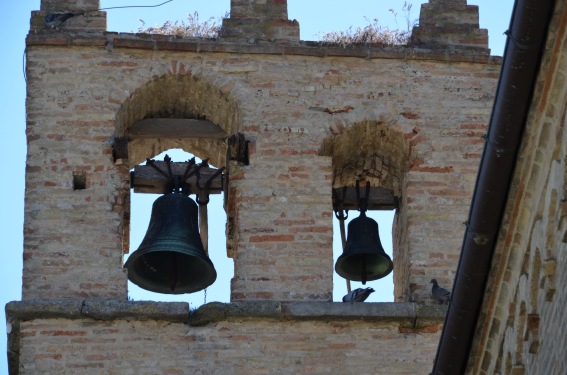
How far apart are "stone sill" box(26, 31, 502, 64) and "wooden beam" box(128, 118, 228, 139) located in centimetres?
54

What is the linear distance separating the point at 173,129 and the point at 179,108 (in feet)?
0.82

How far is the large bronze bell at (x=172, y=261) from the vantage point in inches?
621

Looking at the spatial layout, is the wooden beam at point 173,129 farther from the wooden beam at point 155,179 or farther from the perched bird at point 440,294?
the perched bird at point 440,294

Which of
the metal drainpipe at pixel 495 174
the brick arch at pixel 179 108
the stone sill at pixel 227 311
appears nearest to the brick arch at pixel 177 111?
the brick arch at pixel 179 108

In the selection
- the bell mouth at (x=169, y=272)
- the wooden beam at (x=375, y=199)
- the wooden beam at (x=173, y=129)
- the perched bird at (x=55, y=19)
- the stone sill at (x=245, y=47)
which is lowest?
the bell mouth at (x=169, y=272)

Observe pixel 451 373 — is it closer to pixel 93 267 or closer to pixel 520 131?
pixel 520 131

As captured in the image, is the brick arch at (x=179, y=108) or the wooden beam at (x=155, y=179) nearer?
the brick arch at (x=179, y=108)

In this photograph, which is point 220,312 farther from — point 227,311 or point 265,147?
point 265,147

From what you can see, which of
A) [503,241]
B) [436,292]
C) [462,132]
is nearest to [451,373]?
[503,241]

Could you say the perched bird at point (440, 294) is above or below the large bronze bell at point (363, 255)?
below

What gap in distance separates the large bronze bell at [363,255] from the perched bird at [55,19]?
2.64 metres

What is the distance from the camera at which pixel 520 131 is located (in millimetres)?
11156

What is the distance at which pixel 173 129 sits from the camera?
16469 millimetres

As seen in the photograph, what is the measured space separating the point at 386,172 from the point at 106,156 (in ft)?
7.08
